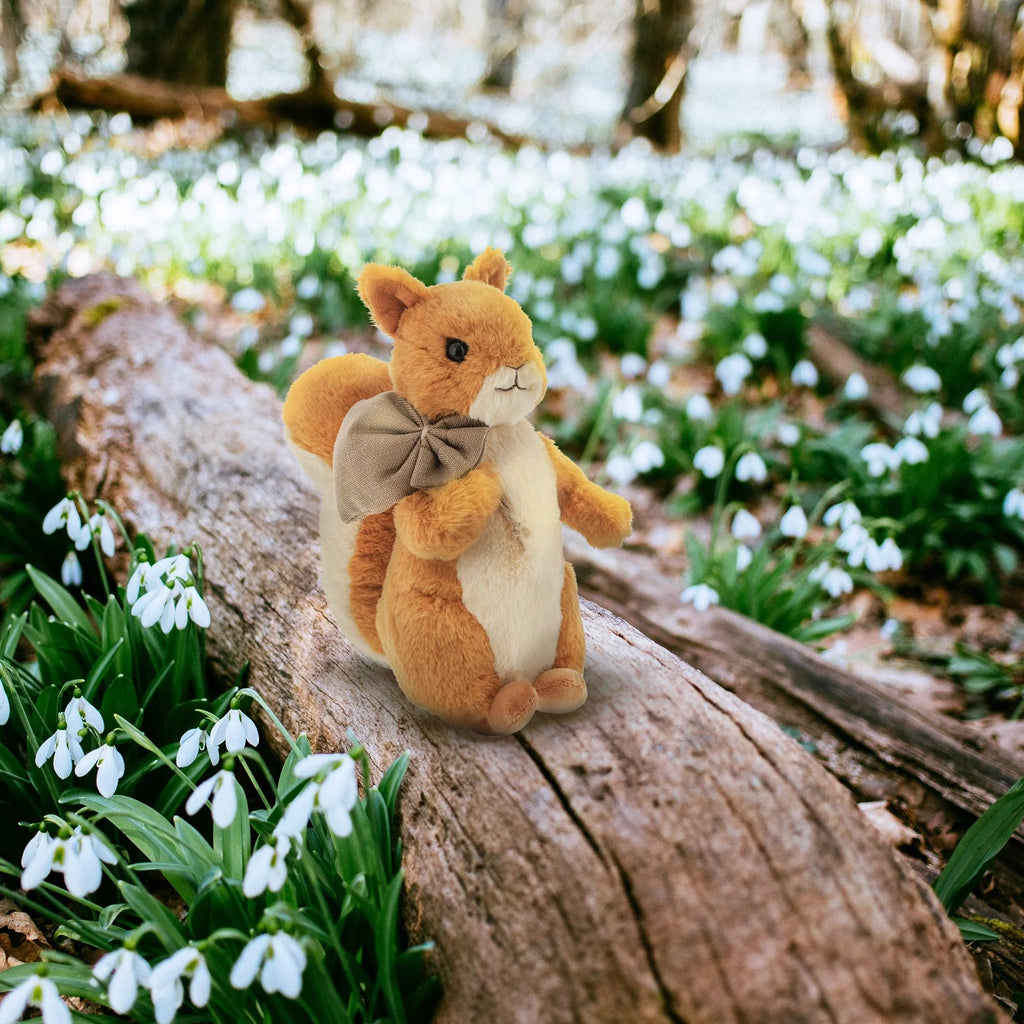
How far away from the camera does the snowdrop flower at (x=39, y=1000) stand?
1070mm

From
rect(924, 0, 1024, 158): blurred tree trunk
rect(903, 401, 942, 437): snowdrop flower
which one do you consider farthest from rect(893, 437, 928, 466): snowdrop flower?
rect(924, 0, 1024, 158): blurred tree trunk

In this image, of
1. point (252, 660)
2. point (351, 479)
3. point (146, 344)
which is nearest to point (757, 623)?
point (252, 660)

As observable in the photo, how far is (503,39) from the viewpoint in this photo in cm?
1694

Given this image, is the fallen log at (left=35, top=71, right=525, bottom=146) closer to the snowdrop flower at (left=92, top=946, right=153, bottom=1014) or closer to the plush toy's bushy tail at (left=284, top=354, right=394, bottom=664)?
the plush toy's bushy tail at (left=284, top=354, right=394, bottom=664)

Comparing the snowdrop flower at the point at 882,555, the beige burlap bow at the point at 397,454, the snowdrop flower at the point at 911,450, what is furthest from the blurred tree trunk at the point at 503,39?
the beige burlap bow at the point at 397,454

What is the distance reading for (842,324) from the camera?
5191 millimetres

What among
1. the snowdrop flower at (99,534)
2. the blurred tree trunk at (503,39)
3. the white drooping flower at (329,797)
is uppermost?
the blurred tree trunk at (503,39)

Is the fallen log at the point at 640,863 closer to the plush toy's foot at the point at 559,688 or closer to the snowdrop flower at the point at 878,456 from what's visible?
the plush toy's foot at the point at 559,688

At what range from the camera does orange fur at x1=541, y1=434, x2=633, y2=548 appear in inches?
60.9

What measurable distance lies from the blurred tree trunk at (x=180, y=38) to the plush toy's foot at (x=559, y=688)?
34.7 feet

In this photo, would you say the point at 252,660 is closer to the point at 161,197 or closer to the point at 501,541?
the point at 501,541

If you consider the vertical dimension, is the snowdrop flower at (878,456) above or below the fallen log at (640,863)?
above

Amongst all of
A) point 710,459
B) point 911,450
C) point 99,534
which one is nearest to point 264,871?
point 99,534

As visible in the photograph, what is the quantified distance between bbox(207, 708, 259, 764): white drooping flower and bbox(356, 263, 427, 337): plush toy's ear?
680mm
